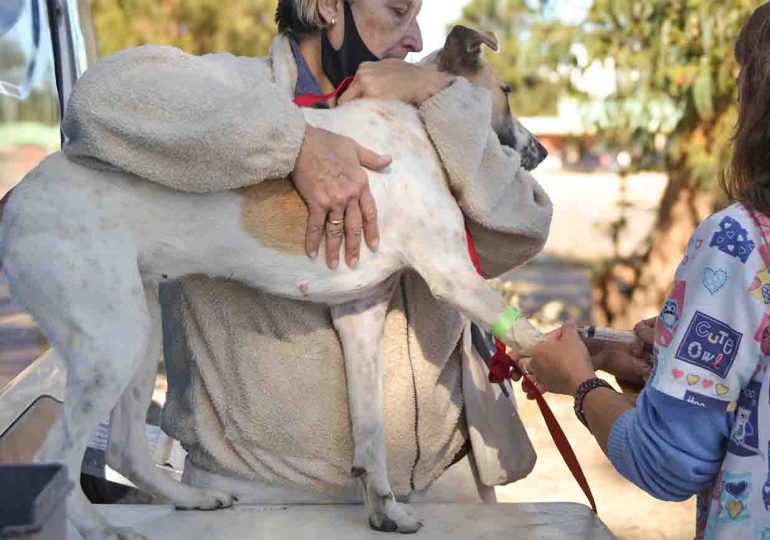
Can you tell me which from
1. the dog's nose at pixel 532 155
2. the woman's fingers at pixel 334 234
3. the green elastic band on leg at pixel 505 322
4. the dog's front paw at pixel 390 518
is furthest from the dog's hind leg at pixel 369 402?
the dog's nose at pixel 532 155

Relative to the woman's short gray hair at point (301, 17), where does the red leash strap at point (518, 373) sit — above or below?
below

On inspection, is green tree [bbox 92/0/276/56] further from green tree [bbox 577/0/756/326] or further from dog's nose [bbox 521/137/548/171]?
dog's nose [bbox 521/137/548/171]

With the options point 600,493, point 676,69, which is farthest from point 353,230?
point 676,69

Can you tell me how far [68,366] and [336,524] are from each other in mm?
603

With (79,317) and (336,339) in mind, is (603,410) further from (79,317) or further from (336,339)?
(79,317)

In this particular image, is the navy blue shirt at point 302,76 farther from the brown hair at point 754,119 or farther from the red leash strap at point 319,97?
the brown hair at point 754,119

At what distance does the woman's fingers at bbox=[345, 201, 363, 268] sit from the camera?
204 cm

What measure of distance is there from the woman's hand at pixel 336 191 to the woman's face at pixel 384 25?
10.7 inches

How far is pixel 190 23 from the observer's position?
8875 millimetres

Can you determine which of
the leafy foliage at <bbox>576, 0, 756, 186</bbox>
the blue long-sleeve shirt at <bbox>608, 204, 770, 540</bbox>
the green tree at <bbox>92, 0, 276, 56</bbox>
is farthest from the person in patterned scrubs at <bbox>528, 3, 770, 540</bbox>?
the green tree at <bbox>92, 0, 276, 56</bbox>

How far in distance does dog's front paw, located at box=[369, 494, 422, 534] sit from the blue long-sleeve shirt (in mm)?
630

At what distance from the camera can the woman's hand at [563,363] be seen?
1.80 meters

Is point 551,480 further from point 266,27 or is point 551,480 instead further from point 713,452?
point 266,27

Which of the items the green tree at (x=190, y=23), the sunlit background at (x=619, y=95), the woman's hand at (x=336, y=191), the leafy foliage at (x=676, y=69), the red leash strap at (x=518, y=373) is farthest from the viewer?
the green tree at (x=190, y=23)
